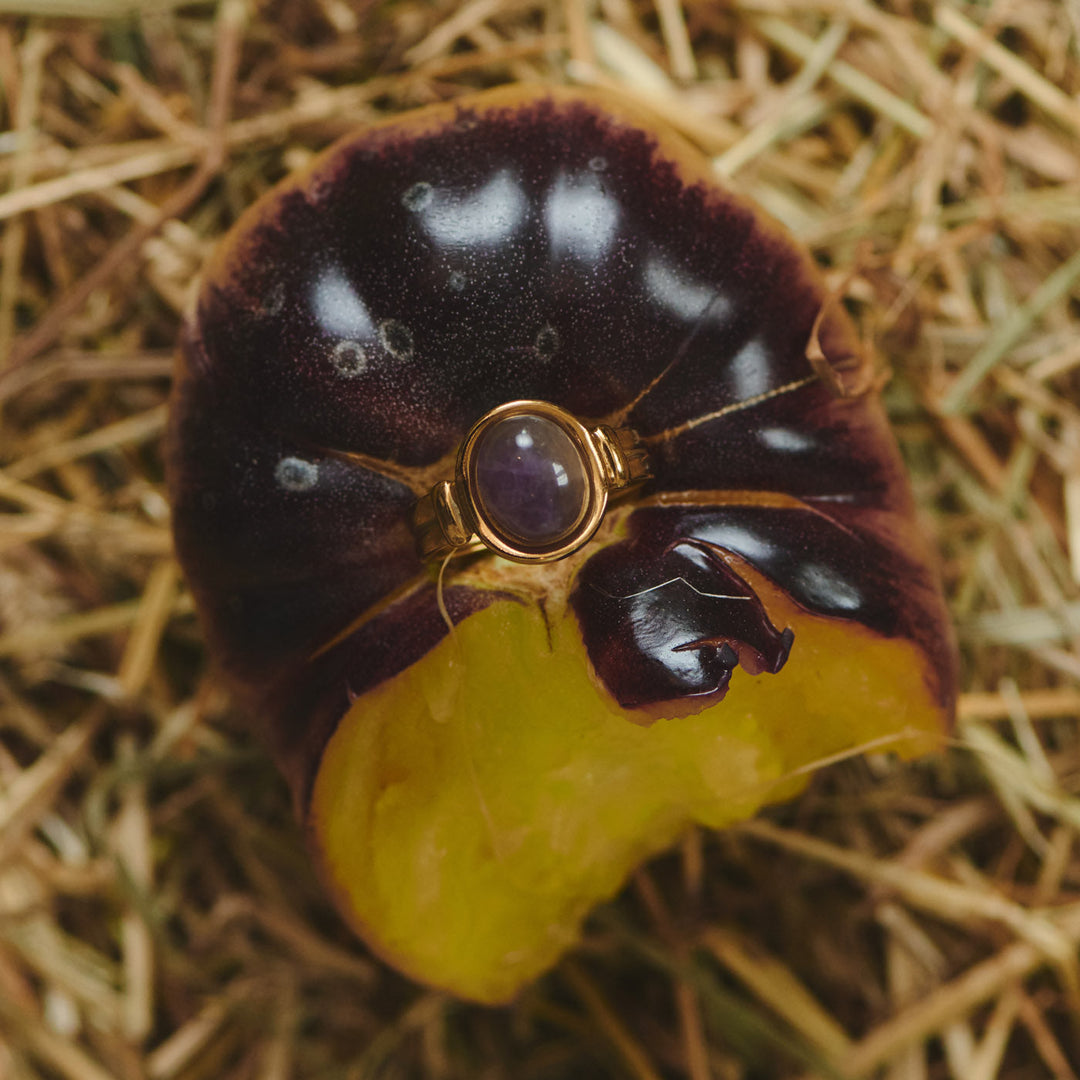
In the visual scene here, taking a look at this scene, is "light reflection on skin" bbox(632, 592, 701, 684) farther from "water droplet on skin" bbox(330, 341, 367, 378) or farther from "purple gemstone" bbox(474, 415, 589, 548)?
"water droplet on skin" bbox(330, 341, 367, 378)

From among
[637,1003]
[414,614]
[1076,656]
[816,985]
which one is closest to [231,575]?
[414,614]

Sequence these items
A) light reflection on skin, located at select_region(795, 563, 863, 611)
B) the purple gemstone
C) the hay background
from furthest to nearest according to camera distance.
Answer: the hay background, light reflection on skin, located at select_region(795, 563, 863, 611), the purple gemstone

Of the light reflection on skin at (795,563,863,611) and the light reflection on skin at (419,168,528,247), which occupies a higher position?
the light reflection on skin at (419,168,528,247)

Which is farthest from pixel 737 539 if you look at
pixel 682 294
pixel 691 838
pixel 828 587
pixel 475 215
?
pixel 691 838

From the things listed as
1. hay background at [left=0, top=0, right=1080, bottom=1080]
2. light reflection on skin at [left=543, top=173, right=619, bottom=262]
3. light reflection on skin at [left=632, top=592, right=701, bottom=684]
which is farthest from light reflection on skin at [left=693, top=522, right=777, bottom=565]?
hay background at [left=0, top=0, right=1080, bottom=1080]

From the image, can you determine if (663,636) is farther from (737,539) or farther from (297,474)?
(297,474)

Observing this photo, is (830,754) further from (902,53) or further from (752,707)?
(902,53)
